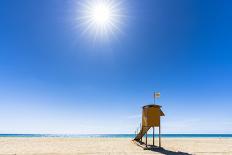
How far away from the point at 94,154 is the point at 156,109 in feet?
29.2

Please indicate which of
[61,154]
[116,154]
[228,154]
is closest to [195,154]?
[228,154]

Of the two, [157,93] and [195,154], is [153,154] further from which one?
[157,93]

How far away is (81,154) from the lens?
1891 centimetres

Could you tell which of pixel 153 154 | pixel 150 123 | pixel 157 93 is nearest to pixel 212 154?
pixel 153 154

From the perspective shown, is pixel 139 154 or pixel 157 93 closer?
pixel 139 154

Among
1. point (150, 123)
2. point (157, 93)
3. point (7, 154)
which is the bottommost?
point (7, 154)

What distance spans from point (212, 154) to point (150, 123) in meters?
7.26

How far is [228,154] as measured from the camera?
18781mm

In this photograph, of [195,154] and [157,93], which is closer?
[195,154]

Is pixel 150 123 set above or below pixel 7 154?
above

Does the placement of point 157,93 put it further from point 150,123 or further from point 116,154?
point 116,154

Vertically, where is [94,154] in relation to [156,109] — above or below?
below

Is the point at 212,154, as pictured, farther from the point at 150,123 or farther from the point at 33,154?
the point at 33,154

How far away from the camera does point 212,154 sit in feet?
61.9
